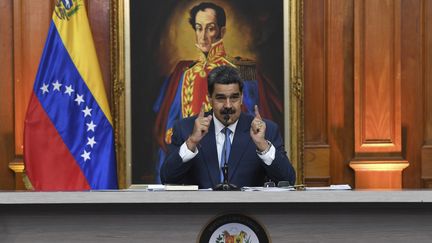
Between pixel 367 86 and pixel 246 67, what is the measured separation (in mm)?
867

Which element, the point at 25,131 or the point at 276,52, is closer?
the point at 25,131

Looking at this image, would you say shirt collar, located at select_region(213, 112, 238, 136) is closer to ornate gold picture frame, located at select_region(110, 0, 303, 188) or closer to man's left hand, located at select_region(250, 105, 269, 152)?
man's left hand, located at select_region(250, 105, 269, 152)

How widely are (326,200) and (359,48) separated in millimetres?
2594

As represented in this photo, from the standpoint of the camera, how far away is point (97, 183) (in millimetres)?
4168

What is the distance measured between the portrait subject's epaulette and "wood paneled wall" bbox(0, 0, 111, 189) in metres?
0.93

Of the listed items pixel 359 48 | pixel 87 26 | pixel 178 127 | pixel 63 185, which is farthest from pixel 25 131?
pixel 359 48

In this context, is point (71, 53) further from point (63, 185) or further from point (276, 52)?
point (276, 52)

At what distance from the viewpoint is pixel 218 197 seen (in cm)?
211

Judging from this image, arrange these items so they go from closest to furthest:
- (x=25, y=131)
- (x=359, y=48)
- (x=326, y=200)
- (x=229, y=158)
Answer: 1. (x=326, y=200)
2. (x=229, y=158)
3. (x=25, y=131)
4. (x=359, y=48)

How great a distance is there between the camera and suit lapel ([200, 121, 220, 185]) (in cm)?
277

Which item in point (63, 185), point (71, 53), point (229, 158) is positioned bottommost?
point (63, 185)

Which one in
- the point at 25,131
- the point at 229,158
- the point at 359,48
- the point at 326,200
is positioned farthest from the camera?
the point at 359,48

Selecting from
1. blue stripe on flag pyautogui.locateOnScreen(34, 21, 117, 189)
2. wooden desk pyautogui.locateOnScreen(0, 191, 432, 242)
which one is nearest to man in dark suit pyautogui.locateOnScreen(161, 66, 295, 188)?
wooden desk pyautogui.locateOnScreen(0, 191, 432, 242)

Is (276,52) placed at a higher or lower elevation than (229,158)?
higher
